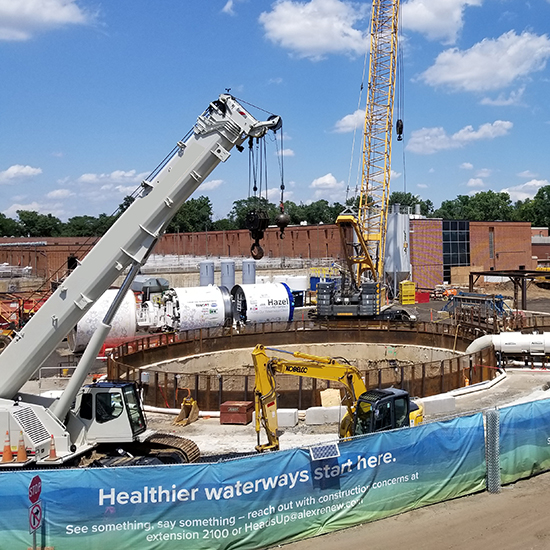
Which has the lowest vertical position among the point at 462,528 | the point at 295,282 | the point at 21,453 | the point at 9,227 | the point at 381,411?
the point at 462,528

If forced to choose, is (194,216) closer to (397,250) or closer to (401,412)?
(397,250)

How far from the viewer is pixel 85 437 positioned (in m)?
14.3

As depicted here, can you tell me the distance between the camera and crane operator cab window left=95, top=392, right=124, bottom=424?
14344 millimetres

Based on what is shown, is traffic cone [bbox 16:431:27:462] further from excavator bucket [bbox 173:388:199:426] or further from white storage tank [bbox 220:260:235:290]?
white storage tank [bbox 220:260:235:290]

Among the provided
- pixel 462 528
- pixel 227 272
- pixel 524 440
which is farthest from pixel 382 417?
pixel 227 272

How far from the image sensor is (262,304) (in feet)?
145

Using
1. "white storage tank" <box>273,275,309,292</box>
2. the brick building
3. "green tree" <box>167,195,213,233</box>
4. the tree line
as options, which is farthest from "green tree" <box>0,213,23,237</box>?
"white storage tank" <box>273,275,309,292</box>

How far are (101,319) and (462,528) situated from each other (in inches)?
1145

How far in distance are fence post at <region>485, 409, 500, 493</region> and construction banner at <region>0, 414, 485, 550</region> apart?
25.5 inches

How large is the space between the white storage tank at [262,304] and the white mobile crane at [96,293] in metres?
30.0

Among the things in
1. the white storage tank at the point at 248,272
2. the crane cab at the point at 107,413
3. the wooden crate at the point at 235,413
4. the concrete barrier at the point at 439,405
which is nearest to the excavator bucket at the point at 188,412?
the wooden crate at the point at 235,413

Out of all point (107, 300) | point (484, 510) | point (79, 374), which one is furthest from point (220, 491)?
point (107, 300)

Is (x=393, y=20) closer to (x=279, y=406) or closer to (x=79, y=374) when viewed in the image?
(x=279, y=406)

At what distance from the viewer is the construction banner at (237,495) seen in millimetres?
10297
